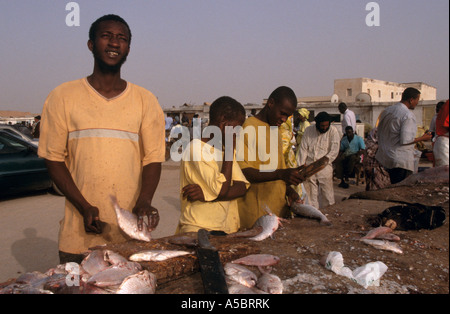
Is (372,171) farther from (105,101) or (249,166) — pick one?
(105,101)

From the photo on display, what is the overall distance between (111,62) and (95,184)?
0.76 m

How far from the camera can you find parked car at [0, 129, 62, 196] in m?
7.61

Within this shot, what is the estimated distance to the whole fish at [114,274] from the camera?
1.55 metres

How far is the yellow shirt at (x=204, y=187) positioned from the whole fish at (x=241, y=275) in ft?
2.62

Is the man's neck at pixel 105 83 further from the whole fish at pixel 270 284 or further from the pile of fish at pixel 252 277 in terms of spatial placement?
the whole fish at pixel 270 284

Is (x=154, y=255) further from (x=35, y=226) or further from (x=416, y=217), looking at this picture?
(x=35, y=226)

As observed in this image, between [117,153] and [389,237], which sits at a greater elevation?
[117,153]

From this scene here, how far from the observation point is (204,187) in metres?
2.54

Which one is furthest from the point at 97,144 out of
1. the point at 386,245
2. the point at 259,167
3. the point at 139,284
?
the point at 386,245

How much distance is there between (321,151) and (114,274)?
4336 millimetres

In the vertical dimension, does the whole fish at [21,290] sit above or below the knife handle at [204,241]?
below

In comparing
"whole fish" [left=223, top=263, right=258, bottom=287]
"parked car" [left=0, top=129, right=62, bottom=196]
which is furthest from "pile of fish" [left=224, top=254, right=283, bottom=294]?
"parked car" [left=0, top=129, right=62, bottom=196]

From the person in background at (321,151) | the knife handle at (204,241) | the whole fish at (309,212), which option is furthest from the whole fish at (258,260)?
the person in background at (321,151)

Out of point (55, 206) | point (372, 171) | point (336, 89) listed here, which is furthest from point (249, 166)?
point (336, 89)
